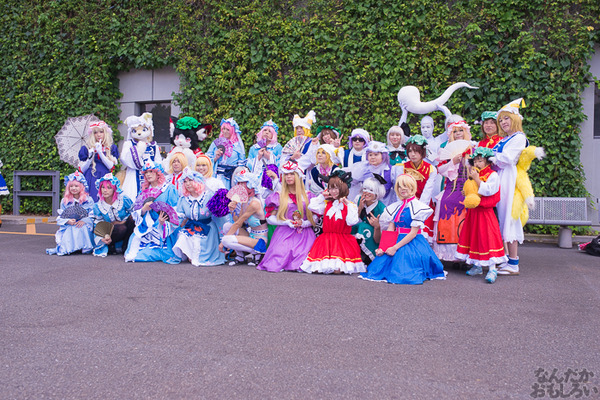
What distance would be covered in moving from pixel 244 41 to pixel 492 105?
Answer: 4.95 m

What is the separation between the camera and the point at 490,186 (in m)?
5.80

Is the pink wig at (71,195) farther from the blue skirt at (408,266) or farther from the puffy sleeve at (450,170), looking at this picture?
the puffy sleeve at (450,170)

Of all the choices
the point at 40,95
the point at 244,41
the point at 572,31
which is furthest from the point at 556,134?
the point at 40,95

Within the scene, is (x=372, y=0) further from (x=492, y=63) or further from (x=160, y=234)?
(x=160, y=234)

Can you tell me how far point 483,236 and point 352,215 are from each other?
1464 millimetres

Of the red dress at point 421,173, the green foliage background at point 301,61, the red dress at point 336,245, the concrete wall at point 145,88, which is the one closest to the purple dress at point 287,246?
the red dress at point 336,245

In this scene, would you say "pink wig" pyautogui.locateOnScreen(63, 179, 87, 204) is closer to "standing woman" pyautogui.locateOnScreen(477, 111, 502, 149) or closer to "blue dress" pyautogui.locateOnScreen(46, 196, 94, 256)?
"blue dress" pyautogui.locateOnScreen(46, 196, 94, 256)

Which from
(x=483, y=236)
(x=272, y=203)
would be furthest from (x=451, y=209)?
(x=272, y=203)

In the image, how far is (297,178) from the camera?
6441mm

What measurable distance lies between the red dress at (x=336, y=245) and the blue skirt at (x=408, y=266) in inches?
10.8

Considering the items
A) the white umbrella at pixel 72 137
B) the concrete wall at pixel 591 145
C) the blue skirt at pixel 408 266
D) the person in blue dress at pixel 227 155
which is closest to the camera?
the blue skirt at pixel 408 266

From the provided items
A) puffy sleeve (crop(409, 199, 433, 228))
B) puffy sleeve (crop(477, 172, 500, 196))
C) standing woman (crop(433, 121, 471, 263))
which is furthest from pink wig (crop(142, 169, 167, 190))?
puffy sleeve (crop(477, 172, 500, 196))

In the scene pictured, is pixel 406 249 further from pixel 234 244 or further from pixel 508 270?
pixel 234 244

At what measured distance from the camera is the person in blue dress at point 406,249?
5625 mm
